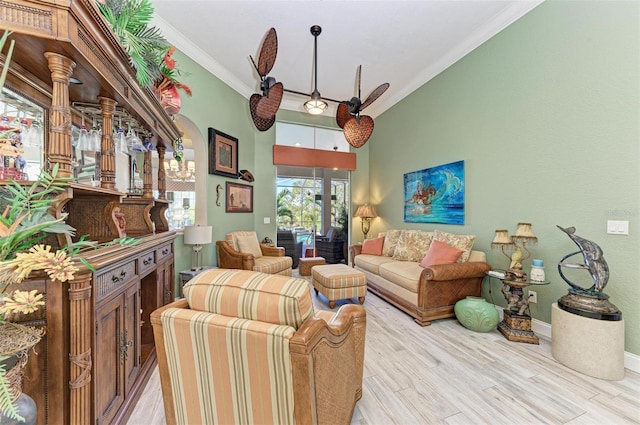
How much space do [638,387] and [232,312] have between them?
2.91 m

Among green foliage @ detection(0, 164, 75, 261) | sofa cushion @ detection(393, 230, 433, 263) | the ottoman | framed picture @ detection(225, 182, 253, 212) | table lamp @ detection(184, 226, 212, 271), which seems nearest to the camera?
green foliage @ detection(0, 164, 75, 261)

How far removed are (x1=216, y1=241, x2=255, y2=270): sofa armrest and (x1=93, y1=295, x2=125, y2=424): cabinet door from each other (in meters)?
2.20

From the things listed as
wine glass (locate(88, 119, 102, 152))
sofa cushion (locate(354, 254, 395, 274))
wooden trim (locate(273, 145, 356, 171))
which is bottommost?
sofa cushion (locate(354, 254, 395, 274))

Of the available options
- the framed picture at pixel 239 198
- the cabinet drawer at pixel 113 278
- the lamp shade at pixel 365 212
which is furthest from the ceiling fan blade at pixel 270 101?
the lamp shade at pixel 365 212

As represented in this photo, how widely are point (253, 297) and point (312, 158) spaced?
4620mm

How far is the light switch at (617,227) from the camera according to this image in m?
2.03

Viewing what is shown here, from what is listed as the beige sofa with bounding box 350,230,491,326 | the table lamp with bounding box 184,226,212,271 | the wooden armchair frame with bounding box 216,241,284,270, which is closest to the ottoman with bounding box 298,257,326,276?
the beige sofa with bounding box 350,230,491,326

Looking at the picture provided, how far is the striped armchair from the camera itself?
2.98ft

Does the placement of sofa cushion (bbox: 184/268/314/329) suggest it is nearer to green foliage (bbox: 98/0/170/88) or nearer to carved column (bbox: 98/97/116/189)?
carved column (bbox: 98/97/116/189)

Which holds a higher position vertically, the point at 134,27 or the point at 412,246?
the point at 134,27

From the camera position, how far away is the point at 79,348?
1021mm

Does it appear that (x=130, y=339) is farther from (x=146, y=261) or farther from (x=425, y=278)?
(x=425, y=278)

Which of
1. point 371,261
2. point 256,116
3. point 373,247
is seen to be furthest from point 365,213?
point 256,116

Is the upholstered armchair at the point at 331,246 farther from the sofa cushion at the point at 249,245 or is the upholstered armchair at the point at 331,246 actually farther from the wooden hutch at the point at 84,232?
the wooden hutch at the point at 84,232
